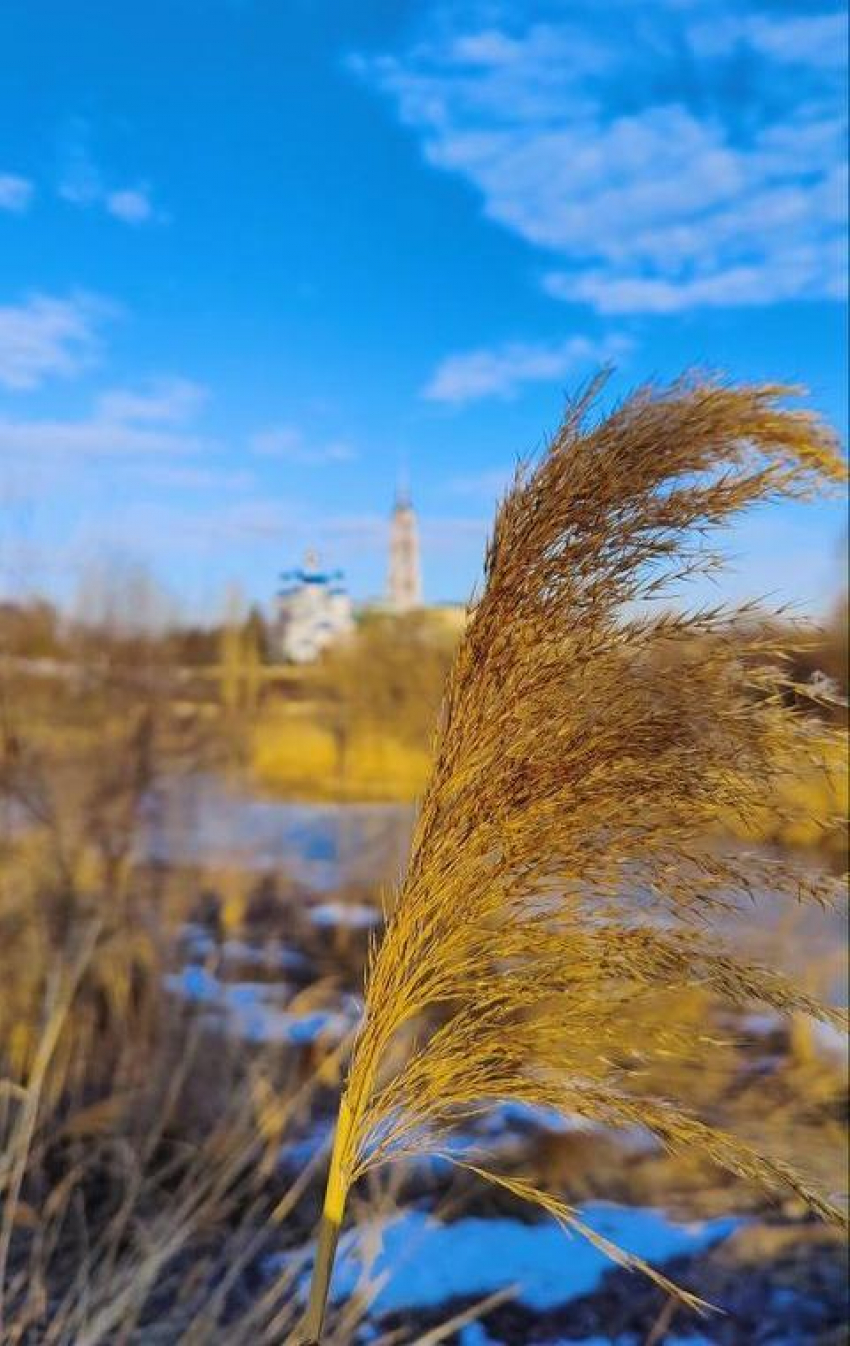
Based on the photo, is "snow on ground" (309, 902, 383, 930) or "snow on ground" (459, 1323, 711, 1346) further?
"snow on ground" (309, 902, 383, 930)

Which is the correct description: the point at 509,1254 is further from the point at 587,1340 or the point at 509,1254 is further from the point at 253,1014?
the point at 253,1014

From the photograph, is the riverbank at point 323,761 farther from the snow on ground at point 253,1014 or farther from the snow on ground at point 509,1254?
the snow on ground at point 509,1254

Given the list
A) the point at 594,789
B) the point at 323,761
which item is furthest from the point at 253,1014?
the point at 594,789

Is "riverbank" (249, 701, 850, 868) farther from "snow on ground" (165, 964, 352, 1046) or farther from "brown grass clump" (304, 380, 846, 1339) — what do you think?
"brown grass clump" (304, 380, 846, 1339)

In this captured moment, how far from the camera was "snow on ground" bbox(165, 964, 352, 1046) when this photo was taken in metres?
7.44

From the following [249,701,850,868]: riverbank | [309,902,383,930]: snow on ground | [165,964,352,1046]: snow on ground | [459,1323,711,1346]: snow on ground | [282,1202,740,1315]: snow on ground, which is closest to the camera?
[459,1323,711,1346]: snow on ground

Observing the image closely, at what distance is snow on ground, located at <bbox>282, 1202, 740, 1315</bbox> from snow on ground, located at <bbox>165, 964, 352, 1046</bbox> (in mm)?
2049

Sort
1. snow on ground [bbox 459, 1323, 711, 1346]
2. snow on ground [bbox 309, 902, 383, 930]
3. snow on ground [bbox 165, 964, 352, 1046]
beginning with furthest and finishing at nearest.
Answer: snow on ground [bbox 309, 902, 383, 930] → snow on ground [bbox 165, 964, 352, 1046] → snow on ground [bbox 459, 1323, 711, 1346]

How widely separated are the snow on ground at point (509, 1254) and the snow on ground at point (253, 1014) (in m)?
2.05

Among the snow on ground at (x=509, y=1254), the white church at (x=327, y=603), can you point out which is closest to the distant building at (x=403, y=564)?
the white church at (x=327, y=603)

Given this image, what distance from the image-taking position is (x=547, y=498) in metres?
1.29

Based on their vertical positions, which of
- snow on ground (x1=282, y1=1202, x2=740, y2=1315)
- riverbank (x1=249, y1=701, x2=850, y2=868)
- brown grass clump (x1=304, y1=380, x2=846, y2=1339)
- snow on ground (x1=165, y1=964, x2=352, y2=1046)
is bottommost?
snow on ground (x1=282, y1=1202, x2=740, y2=1315)

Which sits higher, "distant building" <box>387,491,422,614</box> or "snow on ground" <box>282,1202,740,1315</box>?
"distant building" <box>387,491,422,614</box>

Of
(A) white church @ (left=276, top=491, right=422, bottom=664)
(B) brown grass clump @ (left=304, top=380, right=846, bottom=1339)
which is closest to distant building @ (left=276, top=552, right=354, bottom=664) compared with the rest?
(A) white church @ (left=276, top=491, right=422, bottom=664)
